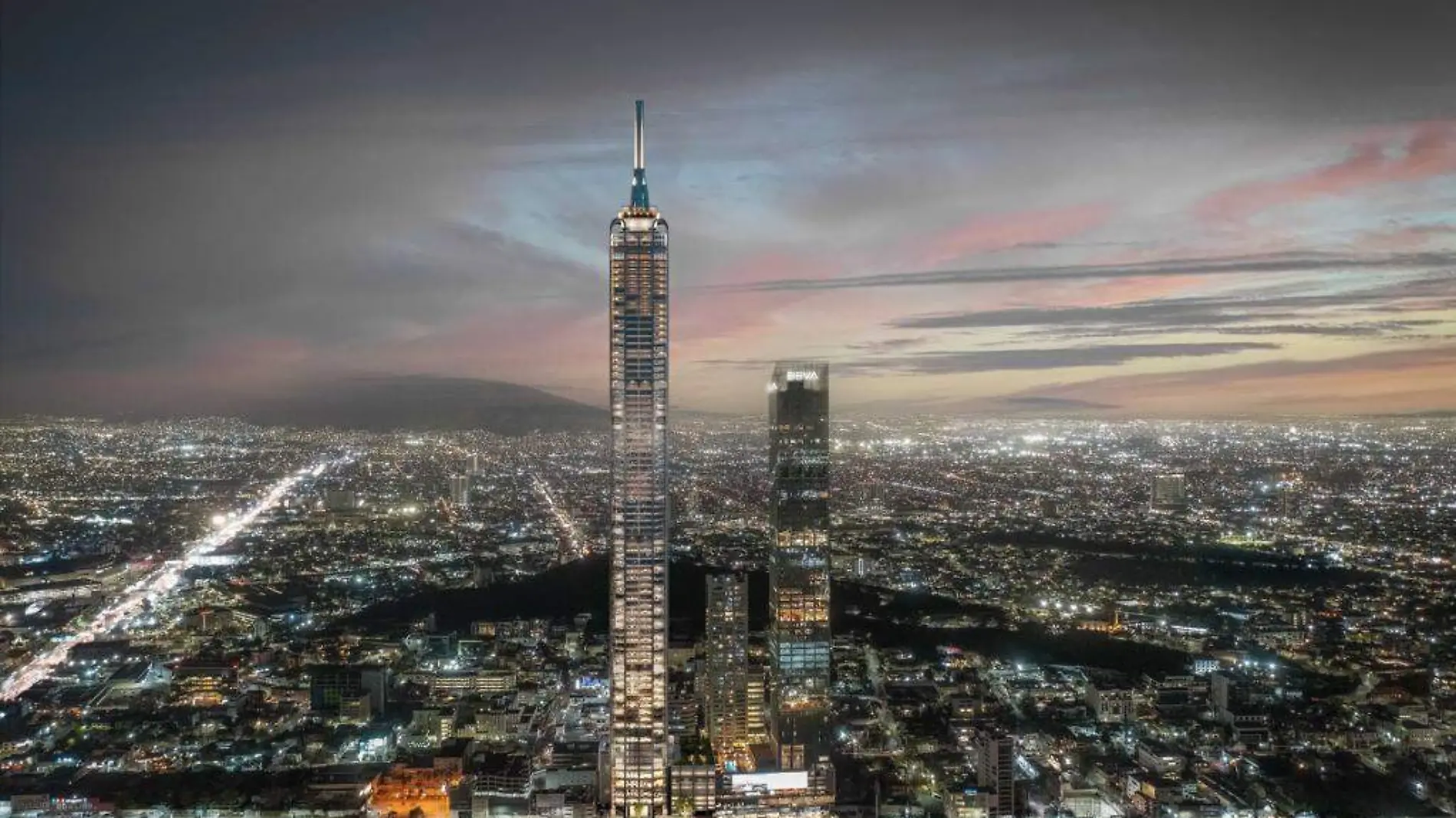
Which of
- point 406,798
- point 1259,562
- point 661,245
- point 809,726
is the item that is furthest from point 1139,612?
point 406,798

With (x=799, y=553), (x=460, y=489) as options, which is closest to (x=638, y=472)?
(x=799, y=553)

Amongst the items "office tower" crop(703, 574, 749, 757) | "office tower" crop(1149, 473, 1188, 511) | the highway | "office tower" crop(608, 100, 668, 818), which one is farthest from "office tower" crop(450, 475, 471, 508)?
"office tower" crop(1149, 473, 1188, 511)

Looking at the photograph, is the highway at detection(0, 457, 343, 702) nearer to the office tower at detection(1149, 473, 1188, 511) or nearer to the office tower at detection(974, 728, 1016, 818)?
the office tower at detection(974, 728, 1016, 818)

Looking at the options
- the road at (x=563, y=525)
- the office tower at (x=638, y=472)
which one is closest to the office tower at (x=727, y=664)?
the office tower at (x=638, y=472)

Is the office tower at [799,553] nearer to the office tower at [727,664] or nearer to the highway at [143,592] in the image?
the office tower at [727,664]

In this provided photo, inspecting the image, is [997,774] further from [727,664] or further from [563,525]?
[563,525]

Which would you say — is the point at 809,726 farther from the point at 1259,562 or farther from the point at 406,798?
the point at 1259,562

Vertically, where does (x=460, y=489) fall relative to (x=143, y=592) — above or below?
above
